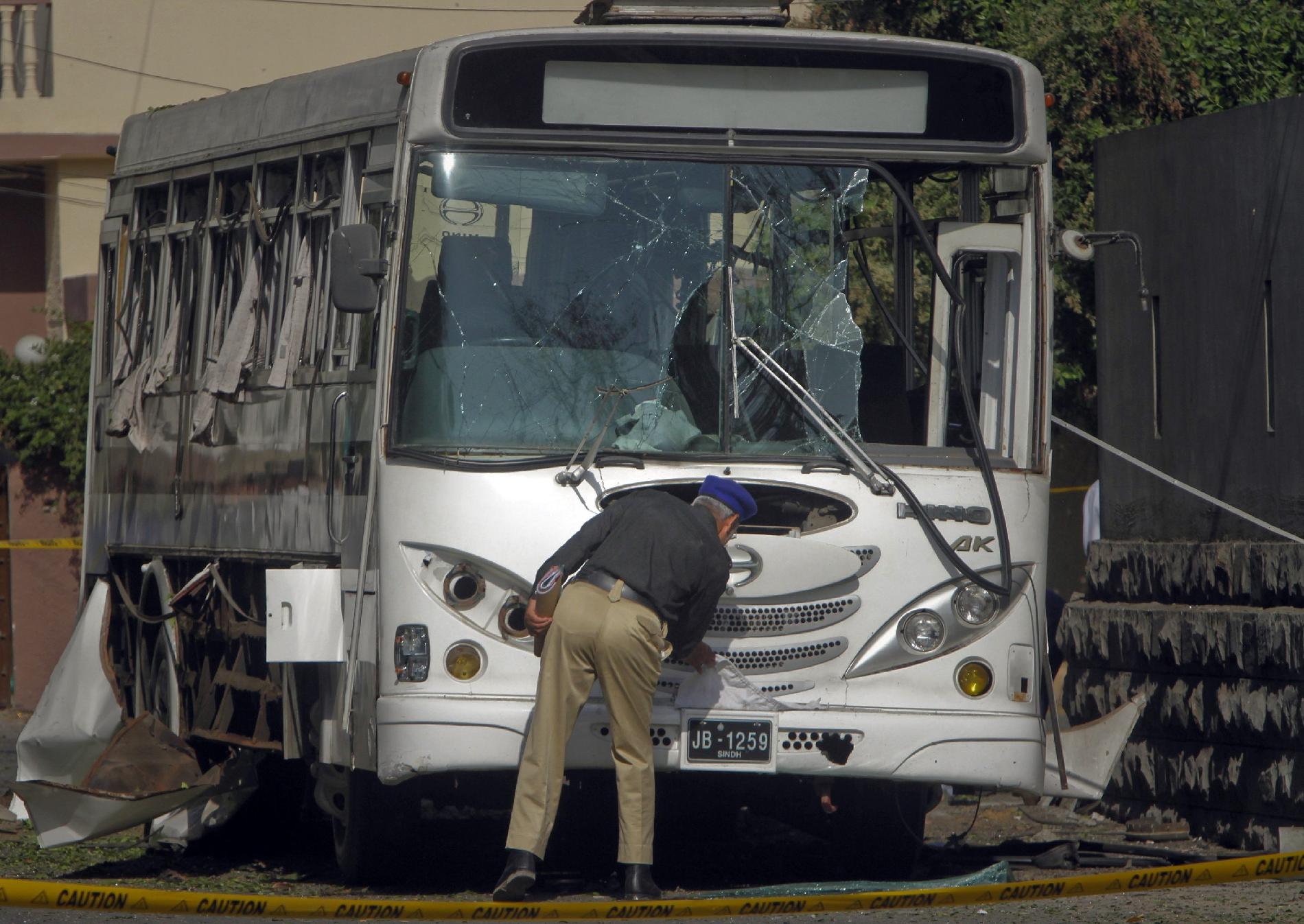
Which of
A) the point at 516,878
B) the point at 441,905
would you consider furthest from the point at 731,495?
the point at 441,905

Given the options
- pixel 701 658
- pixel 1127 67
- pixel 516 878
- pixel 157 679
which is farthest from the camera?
pixel 1127 67

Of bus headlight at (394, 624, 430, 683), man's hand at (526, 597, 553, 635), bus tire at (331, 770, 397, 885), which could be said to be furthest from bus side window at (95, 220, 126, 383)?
man's hand at (526, 597, 553, 635)

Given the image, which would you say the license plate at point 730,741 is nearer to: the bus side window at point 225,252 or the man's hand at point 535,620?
the man's hand at point 535,620

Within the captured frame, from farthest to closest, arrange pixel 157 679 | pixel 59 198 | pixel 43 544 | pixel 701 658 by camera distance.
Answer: pixel 59 198, pixel 43 544, pixel 157 679, pixel 701 658

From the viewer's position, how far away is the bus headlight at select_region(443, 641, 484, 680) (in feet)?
23.8

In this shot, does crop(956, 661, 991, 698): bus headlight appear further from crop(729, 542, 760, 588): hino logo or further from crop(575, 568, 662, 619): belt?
crop(575, 568, 662, 619): belt

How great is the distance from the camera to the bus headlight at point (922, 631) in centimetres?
748

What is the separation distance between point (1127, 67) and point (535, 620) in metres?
8.78

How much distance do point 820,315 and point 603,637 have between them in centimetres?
144

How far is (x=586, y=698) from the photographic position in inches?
283

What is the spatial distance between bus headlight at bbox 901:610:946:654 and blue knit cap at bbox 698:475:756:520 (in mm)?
724

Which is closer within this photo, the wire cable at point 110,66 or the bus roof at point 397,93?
the bus roof at point 397,93

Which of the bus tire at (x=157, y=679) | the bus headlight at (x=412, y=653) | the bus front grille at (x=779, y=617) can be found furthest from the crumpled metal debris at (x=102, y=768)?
the bus front grille at (x=779, y=617)

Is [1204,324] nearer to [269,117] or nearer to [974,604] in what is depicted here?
[974,604]
